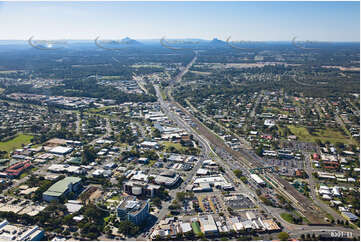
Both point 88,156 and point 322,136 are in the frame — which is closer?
point 88,156

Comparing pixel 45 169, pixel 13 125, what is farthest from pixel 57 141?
pixel 13 125

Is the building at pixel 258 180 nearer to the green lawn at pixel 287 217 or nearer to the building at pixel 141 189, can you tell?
the green lawn at pixel 287 217

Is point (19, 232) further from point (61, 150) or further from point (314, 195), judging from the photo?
point (314, 195)

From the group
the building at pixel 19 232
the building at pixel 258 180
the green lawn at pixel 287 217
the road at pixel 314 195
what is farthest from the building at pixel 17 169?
the road at pixel 314 195

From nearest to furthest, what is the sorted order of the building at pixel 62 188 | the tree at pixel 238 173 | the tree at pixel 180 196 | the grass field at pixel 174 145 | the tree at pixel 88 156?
the building at pixel 62 188, the tree at pixel 180 196, the tree at pixel 238 173, the tree at pixel 88 156, the grass field at pixel 174 145

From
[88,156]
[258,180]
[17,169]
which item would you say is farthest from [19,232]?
[258,180]

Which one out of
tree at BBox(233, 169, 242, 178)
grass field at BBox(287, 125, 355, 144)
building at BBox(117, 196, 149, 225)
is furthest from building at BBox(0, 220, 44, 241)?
grass field at BBox(287, 125, 355, 144)
